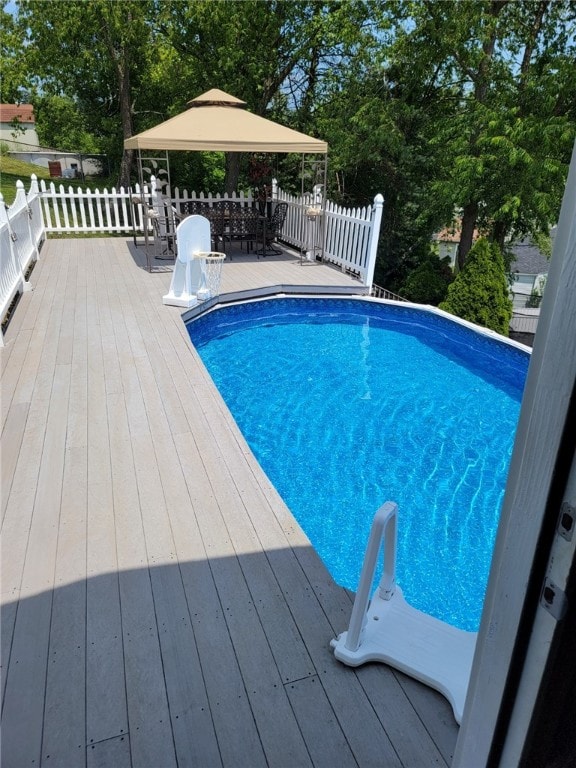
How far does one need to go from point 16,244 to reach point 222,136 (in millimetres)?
3369

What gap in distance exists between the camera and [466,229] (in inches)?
481

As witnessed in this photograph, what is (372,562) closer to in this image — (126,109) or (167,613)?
(167,613)

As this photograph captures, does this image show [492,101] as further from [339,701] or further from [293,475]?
[339,701]

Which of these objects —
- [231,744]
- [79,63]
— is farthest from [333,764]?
[79,63]

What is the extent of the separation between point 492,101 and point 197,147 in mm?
7132

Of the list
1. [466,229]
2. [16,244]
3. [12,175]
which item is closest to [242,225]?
[16,244]

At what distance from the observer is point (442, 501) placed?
382cm

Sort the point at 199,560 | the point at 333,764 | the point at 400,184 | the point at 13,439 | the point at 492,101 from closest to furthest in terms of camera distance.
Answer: the point at 333,764 < the point at 199,560 < the point at 13,439 < the point at 492,101 < the point at 400,184

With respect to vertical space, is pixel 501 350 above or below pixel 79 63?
below

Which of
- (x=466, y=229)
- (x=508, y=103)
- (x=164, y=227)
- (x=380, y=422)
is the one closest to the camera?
(x=380, y=422)

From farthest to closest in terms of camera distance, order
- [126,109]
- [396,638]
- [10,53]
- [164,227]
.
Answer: [126,109]
[10,53]
[164,227]
[396,638]

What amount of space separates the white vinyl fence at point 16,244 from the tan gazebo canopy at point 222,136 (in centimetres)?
195

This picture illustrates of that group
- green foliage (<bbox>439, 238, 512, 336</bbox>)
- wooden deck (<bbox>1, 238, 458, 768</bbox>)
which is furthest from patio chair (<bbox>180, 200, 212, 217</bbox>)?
wooden deck (<bbox>1, 238, 458, 768</bbox>)

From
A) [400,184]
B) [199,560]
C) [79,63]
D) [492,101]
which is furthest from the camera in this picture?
[79,63]
